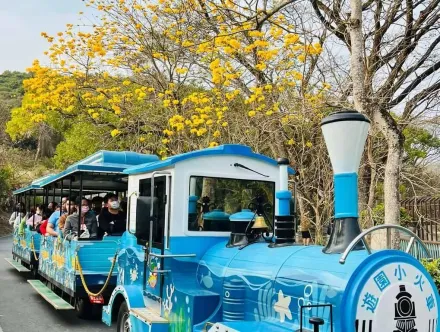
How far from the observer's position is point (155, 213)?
210 inches

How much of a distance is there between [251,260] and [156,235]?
1256 millimetres

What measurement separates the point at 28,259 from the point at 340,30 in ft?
31.4

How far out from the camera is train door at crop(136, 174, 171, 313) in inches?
202

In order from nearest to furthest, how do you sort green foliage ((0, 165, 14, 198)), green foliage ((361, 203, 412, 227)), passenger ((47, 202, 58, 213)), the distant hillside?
green foliage ((361, 203, 412, 227)) → passenger ((47, 202, 58, 213)) → green foliage ((0, 165, 14, 198)) → the distant hillside

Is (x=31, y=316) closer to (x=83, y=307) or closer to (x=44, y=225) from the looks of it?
(x=83, y=307)

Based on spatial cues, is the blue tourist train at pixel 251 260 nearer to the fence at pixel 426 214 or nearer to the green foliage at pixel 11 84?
the fence at pixel 426 214

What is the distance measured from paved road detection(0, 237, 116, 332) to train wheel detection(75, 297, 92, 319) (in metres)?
0.11

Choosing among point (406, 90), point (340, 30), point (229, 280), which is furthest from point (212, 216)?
point (406, 90)

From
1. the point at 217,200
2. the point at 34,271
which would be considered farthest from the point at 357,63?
the point at 34,271

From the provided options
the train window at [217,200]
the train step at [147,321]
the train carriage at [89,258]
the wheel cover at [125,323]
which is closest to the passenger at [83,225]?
the train carriage at [89,258]

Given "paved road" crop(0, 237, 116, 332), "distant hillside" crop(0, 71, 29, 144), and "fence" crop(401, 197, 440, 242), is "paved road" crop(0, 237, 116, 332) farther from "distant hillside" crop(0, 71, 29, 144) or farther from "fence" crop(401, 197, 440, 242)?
"distant hillside" crop(0, 71, 29, 144)

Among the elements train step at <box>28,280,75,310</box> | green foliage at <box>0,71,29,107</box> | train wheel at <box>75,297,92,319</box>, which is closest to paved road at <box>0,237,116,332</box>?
train wheel at <box>75,297,92,319</box>

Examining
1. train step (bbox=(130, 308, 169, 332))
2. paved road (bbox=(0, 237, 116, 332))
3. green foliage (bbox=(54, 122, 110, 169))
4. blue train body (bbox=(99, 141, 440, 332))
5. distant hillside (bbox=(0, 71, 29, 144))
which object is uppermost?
distant hillside (bbox=(0, 71, 29, 144))

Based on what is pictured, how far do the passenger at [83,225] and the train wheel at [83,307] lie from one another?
1.08 metres
